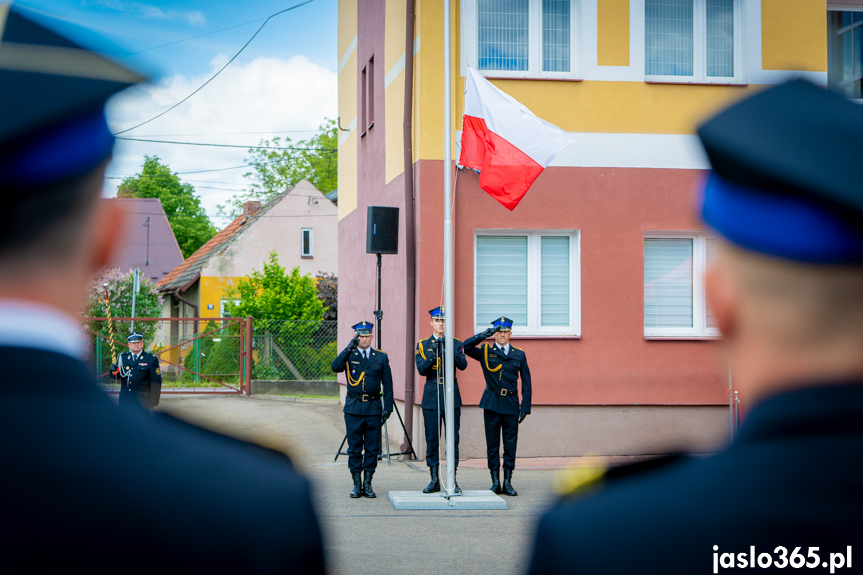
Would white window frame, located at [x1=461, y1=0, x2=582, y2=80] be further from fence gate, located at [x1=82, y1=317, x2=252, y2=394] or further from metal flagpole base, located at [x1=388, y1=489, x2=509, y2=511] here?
A: fence gate, located at [x1=82, y1=317, x2=252, y2=394]

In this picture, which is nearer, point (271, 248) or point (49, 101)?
point (49, 101)

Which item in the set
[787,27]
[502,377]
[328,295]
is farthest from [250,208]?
[502,377]

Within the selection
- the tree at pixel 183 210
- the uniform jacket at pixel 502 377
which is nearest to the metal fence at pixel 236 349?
the uniform jacket at pixel 502 377

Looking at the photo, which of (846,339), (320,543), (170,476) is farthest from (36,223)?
(846,339)

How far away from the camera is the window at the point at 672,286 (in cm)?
1270

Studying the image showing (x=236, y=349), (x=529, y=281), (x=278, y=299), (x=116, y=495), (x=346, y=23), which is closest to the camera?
(x=116, y=495)

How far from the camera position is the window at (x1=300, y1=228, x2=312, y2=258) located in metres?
37.5

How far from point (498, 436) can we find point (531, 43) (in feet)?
19.3

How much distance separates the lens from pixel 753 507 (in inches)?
39.9

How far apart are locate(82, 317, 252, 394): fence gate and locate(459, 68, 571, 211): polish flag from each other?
13986 millimetres

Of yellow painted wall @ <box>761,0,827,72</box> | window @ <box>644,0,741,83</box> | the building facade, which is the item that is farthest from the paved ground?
yellow painted wall @ <box>761,0,827,72</box>

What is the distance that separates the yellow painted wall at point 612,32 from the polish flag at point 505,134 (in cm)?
302

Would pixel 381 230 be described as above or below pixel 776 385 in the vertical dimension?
above

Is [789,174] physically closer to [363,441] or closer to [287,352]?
[363,441]
